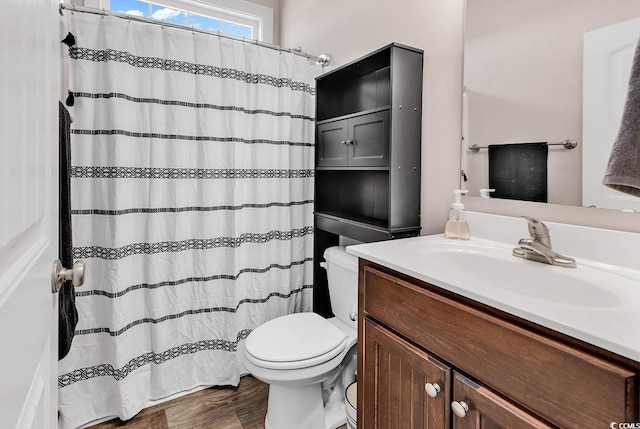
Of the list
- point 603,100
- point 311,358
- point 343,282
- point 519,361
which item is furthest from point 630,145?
point 343,282

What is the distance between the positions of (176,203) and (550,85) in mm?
1647

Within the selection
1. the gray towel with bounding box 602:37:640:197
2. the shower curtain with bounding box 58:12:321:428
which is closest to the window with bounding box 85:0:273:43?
the shower curtain with bounding box 58:12:321:428

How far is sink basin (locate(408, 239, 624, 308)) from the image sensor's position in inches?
33.7

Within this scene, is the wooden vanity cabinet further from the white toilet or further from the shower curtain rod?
the shower curtain rod

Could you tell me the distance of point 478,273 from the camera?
44.5 inches

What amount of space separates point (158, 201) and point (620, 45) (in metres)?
1.85

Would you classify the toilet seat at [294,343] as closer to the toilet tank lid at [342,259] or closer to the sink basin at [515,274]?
the toilet tank lid at [342,259]

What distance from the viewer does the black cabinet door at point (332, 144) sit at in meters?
1.74

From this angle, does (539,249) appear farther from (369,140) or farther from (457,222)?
(369,140)

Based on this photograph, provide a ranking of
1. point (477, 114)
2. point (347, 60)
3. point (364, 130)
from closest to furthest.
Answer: point (477, 114), point (364, 130), point (347, 60)

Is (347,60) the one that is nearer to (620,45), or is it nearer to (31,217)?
(620,45)

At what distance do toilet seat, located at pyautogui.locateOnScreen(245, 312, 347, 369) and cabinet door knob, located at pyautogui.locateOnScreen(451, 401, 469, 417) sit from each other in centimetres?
69

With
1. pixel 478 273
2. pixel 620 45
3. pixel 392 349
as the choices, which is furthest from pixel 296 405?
pixel 620 45

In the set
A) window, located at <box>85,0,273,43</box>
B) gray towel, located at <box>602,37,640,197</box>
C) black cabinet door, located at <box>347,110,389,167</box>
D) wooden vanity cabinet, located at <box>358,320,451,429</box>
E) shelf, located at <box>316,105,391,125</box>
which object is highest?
window, located at <box>85,0,273,43</box>
